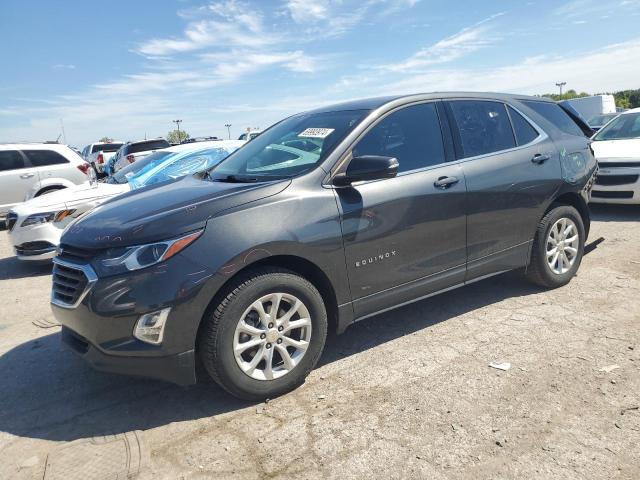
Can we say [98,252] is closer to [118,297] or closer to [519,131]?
[118,297]

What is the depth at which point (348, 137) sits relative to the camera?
11.2ft

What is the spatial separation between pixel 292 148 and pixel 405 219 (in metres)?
0.99

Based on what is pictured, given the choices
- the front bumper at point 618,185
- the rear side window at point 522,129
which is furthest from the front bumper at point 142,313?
the front bumper at point 618,185

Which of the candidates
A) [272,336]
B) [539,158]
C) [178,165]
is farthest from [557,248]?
[178,165]

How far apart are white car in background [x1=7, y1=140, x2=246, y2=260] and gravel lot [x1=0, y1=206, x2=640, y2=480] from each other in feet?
8.37

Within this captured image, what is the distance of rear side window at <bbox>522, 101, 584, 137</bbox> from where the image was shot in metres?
4.61

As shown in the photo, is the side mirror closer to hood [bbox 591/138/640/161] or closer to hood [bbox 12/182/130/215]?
hood [bbox 12/182/130/215]

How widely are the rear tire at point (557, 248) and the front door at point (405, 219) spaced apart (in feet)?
3.23

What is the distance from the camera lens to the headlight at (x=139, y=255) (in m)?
2.70

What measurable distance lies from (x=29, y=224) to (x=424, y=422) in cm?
575

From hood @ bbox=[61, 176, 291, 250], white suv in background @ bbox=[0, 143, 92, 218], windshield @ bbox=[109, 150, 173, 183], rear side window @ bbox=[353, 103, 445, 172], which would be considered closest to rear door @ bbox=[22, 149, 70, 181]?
white suv in background @ bbox=[0, 143, 92, 218]

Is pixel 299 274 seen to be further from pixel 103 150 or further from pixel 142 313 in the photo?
pixel 103 150

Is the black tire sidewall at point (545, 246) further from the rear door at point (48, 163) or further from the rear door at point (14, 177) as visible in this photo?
the rear door at point (14, 177)

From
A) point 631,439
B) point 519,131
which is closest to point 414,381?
point 631,439
